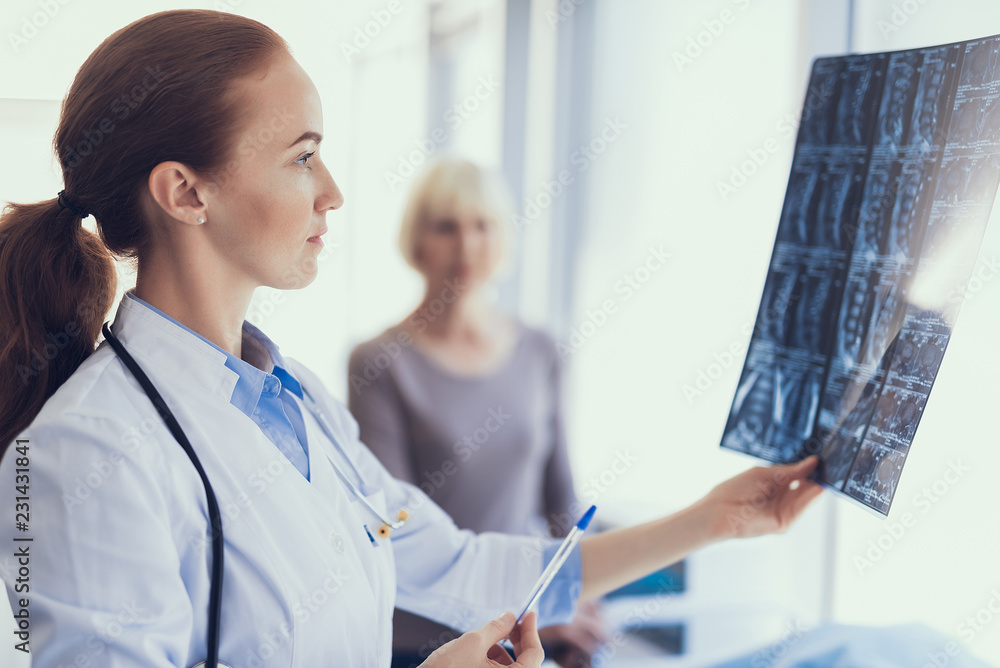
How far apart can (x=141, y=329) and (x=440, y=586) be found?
1.50 feet

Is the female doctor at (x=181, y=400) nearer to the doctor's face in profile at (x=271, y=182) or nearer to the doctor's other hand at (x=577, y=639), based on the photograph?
the doctor's face in profile at (x=271, y=182)

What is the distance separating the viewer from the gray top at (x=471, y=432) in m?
1.39

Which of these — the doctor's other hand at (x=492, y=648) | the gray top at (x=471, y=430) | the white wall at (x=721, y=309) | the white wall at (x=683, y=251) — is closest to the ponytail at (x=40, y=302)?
the doctor's other hand at (x=492, y=648)

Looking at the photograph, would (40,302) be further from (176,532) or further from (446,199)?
(446,199)

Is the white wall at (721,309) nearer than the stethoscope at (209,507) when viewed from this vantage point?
No

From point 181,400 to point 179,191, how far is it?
0.62 ft

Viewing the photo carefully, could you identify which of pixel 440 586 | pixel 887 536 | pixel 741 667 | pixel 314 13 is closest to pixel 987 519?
pixel 887 536

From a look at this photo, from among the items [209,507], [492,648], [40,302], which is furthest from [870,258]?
[40,302]

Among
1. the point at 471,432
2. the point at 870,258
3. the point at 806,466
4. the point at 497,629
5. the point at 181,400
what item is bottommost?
the point at 471,432

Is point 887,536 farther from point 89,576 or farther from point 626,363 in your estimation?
point 89,576

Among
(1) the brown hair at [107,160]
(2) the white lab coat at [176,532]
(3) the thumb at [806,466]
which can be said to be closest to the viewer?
(2) the white lab coat at [176,532]

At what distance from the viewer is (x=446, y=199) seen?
5.32 ft

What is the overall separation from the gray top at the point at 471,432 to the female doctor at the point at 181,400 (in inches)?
23.6

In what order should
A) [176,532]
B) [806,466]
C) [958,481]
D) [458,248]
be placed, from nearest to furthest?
[176,532]
[806,466]
[958,481]
[458,248]
